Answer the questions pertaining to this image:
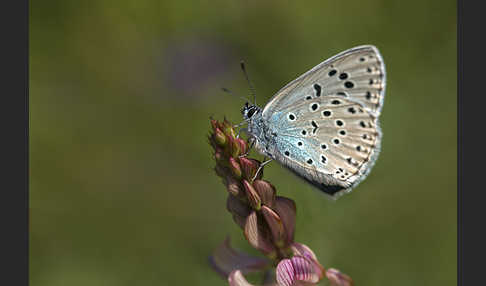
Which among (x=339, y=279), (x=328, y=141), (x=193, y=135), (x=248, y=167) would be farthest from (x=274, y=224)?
(x=193, y=135)

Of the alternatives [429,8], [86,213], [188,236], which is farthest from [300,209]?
[429,8]

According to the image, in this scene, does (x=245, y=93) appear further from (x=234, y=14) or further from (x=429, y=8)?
(x=429, y=8)

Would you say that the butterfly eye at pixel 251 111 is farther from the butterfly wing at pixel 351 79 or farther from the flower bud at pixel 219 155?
the flower bud at pixel 219 155

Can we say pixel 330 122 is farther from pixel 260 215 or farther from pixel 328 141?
pixel 260 215

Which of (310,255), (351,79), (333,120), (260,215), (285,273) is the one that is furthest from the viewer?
(333,120)

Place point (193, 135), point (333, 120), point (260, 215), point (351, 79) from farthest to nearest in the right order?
Result: 1. point (193, 135)
2. point (333, 120)
3. point (351, 79)
4. point (260, 215)

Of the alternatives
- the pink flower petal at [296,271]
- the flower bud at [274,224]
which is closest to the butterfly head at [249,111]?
the flower bud at [274,224]
